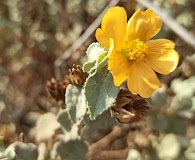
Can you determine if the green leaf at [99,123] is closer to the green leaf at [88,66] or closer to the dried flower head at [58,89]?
the dried flower head at [58,89]

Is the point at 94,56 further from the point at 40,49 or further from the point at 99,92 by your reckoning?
the point at 40,49

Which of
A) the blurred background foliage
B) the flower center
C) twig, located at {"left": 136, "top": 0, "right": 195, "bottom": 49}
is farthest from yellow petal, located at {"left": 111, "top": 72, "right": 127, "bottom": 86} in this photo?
the blurred background foliage

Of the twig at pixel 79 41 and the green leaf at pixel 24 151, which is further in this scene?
the twig at pixel 79 41

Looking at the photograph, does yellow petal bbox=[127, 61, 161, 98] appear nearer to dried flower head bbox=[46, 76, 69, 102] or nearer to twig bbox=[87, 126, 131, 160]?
dried flower head bbox=[46, 76, 69, 102]


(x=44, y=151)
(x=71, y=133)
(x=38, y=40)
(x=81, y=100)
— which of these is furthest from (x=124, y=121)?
(x=38, y=40)

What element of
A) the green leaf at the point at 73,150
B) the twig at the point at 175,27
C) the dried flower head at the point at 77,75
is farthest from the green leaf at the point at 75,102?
the twig at the point at 175,27
